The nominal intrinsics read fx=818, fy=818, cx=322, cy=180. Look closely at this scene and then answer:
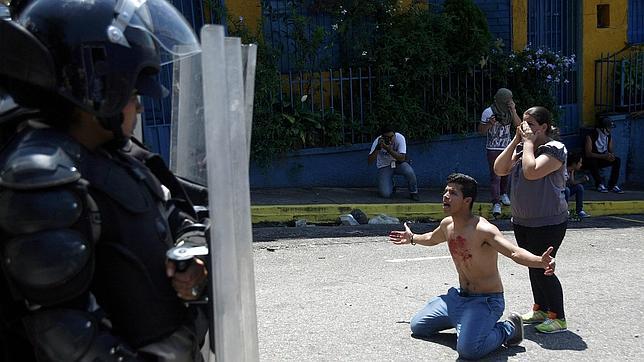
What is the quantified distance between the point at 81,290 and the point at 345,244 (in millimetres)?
7033

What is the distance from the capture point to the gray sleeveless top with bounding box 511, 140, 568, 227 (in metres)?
5.56

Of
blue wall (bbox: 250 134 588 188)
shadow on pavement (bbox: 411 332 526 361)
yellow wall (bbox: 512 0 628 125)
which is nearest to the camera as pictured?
shadow on pavement (bbox: 411 332 526 361)

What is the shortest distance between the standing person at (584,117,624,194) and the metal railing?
1443 mm

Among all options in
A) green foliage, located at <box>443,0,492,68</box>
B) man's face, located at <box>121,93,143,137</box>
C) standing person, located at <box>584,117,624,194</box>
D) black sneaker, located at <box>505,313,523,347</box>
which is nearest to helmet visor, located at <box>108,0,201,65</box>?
man's face, located at <box>121,93,143,137</box>

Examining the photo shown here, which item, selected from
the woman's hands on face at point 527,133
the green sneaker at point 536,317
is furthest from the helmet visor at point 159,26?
the green sneaker at point 536,317

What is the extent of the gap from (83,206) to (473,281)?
12.2ft

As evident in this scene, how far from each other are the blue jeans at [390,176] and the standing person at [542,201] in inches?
226

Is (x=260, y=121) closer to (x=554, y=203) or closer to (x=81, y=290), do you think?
(x=554, y=203)

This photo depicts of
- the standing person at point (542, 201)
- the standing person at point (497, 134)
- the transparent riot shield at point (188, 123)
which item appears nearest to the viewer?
the transparent riot shield at point (188, 123)

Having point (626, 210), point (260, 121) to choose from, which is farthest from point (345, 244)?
point (626, 210)

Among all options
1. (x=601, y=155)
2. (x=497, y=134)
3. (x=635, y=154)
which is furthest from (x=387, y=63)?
(x=635, y=154)

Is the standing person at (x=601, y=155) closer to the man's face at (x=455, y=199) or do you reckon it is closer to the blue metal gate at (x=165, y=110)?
the blue metal gate at (x=165, y=110)

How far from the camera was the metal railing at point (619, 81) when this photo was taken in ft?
48.8

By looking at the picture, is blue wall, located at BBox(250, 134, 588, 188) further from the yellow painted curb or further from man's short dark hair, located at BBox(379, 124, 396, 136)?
the yellow painted curb
